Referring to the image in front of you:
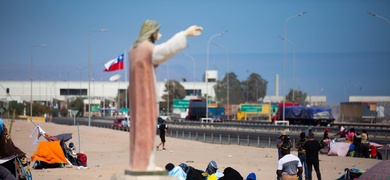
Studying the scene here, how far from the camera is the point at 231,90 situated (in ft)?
620

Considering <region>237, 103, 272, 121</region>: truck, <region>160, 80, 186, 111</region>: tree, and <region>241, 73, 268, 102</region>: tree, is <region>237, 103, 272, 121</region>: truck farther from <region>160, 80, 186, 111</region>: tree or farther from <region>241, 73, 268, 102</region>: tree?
<region>241, 73, 268, 102</region>: tree

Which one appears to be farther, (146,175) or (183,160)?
(183,160)

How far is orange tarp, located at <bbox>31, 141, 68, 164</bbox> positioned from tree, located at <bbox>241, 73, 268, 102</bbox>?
165 m

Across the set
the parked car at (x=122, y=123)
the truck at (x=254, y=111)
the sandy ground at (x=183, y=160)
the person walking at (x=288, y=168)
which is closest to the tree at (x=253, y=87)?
the truck at (x=254, y=111)

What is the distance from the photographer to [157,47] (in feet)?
29.6

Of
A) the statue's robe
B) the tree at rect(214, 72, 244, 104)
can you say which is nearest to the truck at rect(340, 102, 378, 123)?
the tree at rect(214, 72, 244, 104)

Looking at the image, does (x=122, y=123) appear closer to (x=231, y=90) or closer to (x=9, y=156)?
(x=9, y=156)

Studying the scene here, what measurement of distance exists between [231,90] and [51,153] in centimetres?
16319

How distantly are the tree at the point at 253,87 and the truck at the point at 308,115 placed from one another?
356ft

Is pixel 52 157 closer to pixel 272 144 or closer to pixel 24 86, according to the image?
pixel 272 144

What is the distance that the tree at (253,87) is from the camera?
634 ft

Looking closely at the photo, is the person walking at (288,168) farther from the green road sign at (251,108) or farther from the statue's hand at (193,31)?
the green road sign at (251,108)

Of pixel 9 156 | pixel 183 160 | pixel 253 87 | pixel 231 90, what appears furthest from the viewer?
pixel 253 87

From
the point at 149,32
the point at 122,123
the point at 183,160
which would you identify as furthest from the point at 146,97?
the point at 122,123
